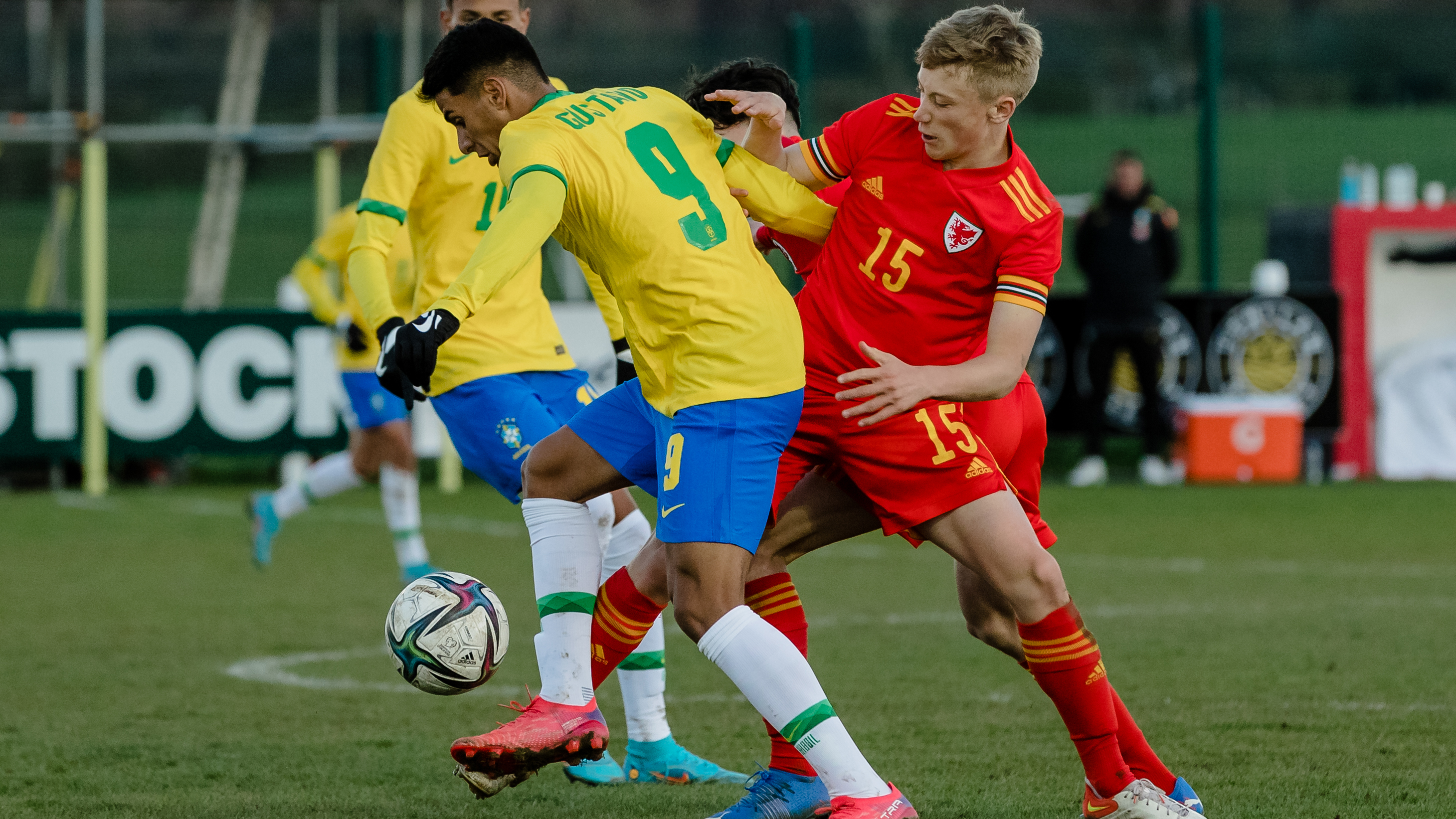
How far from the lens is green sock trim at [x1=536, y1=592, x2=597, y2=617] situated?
4645mm

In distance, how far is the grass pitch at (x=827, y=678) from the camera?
485 centimetres

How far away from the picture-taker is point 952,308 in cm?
441

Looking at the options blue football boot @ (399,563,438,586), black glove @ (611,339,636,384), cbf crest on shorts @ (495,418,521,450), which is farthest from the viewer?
blue football boot @ (399,563,438,586)

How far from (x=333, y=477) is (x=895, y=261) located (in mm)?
6183

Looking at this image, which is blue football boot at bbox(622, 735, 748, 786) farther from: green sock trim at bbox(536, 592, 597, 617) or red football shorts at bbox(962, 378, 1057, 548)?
red football shorts at bbox(962, 378, 1057, 548)

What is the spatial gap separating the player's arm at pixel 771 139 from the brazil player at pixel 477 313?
849mm

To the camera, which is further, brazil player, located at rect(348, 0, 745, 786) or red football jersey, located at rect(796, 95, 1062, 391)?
brazil player, located at rect(348, 0, 745, 786)

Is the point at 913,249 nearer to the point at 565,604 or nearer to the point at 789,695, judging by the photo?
the point at 789,695

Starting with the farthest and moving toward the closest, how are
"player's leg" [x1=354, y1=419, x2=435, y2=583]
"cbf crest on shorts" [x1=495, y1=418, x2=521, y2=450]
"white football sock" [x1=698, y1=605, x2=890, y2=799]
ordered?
"player's leg" [x1=354, y1=419, x2=435, y2=583], "cbf crest on shorts" [x1=495, y1=418, x2=521, y2=450], "white football sock" [x1=698, y1=605, x2=890, y2=799]

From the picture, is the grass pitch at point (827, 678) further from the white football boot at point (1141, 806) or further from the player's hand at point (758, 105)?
the player's hand at point (758, 105)

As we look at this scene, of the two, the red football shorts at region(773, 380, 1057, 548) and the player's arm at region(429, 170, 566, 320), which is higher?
the player's arm at region(429, 170, 566, 320)

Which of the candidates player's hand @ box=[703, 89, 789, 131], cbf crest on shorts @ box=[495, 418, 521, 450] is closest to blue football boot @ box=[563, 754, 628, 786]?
cbf crest on shorts @ box=[495, 418, 521, 450]

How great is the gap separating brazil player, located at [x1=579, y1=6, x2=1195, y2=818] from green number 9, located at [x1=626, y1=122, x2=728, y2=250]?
0.83 ft

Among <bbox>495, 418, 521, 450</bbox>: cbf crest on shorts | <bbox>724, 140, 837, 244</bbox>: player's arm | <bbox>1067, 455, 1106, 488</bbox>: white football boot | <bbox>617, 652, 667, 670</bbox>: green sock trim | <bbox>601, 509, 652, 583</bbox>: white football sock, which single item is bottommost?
<bbox>617, 652, 667, 670</bbox>: green sock trim
